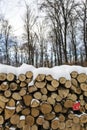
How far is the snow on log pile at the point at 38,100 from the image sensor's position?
6668 millimetres

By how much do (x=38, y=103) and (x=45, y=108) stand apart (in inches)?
8.1

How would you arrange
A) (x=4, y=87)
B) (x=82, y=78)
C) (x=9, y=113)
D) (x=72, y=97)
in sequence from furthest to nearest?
1. (x=82, y=78)
2. (x=72, y=97)
3. (x=4, y=87)
4. (x=9, y=113)

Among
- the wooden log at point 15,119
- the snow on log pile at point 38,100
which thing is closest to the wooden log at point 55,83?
the snow on log pile at point 38,100

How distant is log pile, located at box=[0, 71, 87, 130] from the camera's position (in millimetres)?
6664

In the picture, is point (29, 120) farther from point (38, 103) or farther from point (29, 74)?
point (29, 74)

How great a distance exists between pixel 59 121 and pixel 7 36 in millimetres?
36089

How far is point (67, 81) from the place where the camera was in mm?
6820

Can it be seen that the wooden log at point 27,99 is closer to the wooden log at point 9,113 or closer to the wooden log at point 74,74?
the wooden log at point 9,113

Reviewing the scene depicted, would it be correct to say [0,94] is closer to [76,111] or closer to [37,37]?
[76,111]

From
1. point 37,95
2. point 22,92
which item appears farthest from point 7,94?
point 37,95

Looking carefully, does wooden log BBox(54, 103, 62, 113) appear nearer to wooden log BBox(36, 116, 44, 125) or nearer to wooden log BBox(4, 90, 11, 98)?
wooden log BBox(36, 116, 44, 125)

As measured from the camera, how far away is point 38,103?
262 inches

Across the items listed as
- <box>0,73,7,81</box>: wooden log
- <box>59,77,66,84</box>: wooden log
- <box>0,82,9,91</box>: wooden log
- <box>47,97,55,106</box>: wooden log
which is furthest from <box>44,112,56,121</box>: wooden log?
<box>0,73,7,81</box>: wooden log

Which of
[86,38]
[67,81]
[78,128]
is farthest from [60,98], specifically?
[86,38]
